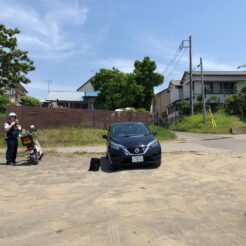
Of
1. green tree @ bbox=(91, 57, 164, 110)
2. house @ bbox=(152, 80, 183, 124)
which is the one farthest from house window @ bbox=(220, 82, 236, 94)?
green tree @ bbox=(91, 57, 164, 110)

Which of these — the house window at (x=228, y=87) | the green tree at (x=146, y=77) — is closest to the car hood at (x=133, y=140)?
the green tree at (x=146, y=77)

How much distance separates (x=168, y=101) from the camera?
2485 inches

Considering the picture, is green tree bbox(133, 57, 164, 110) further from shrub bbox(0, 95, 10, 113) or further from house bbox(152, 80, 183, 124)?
shrub bbox(0, 95, 10, 113)

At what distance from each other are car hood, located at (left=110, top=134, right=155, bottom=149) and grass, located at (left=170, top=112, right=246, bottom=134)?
2092cm

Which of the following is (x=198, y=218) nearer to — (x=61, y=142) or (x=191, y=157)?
(x=191, y=157)

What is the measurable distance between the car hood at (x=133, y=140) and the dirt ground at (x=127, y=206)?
0.83 m

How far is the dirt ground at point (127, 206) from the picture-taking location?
18.5ft

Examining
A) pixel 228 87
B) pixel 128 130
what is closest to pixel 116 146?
pixel 128 130

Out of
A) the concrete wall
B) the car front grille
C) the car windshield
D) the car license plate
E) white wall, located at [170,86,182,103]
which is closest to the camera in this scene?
the car license plate

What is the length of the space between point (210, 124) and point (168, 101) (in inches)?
1060

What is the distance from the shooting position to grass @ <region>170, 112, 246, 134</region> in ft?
112

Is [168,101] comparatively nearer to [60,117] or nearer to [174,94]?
[174,94]

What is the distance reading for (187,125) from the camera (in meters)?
39.7

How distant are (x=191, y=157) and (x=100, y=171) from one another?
360 centimetres
